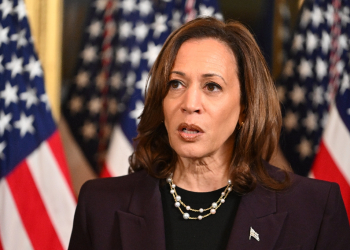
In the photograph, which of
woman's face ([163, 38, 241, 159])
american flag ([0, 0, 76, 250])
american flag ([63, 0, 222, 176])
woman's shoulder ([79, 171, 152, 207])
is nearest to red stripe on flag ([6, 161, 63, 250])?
american flag ([0, 0, 76, 250])

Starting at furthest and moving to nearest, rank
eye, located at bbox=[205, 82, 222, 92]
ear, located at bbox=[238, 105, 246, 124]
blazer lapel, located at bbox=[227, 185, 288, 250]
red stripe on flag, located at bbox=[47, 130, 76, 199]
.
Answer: red stripe on flag, located at bbox=[47, 130, 76, 199] → ear, located at bbox=[238, 105, 246, 124] → eye, located at bbox=[205, 82, 222, 92] → blazer lapel, located at bbox=[227, 185, 288, 250]

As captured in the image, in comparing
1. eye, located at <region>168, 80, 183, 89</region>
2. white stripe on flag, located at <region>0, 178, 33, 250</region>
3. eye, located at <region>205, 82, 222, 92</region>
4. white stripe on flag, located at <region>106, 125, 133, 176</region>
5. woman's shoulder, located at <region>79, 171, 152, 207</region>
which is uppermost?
eye, located at <region>168, 80, 183, 89</region>

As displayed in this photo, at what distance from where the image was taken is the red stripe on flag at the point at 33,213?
2576 millimetres

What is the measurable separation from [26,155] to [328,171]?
1.85 metres

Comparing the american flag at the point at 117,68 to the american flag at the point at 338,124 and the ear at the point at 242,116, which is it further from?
the ear at the point at 242,116

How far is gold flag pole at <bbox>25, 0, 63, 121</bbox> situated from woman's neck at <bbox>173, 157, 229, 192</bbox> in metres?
1.31

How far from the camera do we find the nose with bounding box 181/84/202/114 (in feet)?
4.89

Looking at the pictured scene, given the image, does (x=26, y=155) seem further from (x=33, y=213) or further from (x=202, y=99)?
(x=202, y=99)

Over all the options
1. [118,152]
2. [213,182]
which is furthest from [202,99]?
[118,152]

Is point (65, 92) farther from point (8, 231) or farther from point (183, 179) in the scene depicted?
point (183, 179)

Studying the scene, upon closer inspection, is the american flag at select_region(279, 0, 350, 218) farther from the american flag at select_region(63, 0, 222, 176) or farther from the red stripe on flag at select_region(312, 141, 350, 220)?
the american flag at select_region(63, 0, 222, 176)

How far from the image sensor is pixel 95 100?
8.94ft

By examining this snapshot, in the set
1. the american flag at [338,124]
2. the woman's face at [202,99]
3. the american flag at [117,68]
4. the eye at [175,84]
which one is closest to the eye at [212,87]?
the woman's face at [202,99]

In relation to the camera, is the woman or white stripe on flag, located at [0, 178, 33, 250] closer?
the woman
